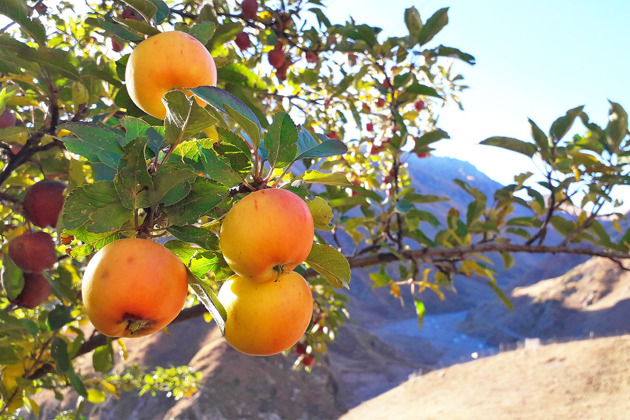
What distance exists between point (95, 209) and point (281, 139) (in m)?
0.31

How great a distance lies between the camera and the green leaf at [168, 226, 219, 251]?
2.32 feet

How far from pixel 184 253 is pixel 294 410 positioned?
1066 cm

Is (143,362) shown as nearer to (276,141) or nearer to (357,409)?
(357,409)

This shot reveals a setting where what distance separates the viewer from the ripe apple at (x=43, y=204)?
1610mm

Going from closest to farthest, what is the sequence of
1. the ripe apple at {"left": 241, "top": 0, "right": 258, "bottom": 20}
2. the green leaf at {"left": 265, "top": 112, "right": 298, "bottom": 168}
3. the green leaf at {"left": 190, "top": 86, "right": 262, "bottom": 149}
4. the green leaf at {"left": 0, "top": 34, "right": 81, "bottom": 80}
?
the green leaf at {"left": 190, "top": 86, "right": 262, "bottom": 149}
the green leaf at {"left": 265, "top": 112, "right": 298, "bottom": 168}
the green leaf at {"left": 0, "top": 34, "right": 81, "bottom": 80}
the ripe apple at {"left": 241, "top": 0, "right": 258, "bottom": 20}

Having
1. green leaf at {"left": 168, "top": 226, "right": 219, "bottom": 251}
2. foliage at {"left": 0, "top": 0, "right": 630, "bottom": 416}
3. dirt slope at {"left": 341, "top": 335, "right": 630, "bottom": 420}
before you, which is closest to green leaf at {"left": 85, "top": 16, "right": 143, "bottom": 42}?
foliage at {"left": 0, "top": 0, "right": 630, "bottom": 416}

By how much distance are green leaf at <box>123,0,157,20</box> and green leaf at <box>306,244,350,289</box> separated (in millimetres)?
590

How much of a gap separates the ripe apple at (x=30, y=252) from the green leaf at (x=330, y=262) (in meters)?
1.41

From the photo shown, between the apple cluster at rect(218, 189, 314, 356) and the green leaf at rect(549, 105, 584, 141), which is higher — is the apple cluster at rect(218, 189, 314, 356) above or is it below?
below

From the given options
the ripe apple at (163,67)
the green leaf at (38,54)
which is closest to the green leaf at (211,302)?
the ripe apple at (163,67)

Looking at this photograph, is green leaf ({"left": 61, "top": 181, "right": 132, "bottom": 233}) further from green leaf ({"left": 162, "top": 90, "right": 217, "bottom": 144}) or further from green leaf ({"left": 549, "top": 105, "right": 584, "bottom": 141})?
green leaf ({"left": 549, "top": 105, "right": 584, "bottom": 141})

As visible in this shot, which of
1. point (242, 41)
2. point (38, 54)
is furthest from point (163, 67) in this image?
point (242, 41)

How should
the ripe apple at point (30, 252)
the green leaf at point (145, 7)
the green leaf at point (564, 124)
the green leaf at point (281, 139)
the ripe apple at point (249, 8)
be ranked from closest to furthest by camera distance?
the green leaf at point (281, 139)
the green leaf at point (145, 7)
the ripe apple at point (30, 252)
the green leaf at point (564, 124)
the ripe apple at point (249, 8)

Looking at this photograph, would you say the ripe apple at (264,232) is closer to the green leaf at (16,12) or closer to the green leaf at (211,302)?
the green leaf at (211,302)
